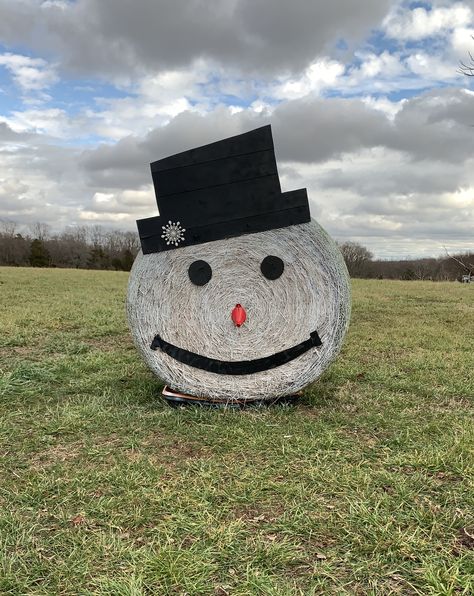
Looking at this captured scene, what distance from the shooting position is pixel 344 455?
384 cm

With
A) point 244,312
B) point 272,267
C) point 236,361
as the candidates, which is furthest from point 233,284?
point 236,361

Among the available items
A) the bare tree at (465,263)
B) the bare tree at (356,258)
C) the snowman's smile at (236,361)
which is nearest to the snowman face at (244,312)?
the snowman's smile at (236,361)

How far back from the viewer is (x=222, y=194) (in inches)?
186

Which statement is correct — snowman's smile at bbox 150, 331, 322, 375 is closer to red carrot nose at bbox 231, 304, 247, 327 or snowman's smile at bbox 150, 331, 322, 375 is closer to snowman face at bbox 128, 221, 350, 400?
snowman face at bbox 128, 221, 350, 400

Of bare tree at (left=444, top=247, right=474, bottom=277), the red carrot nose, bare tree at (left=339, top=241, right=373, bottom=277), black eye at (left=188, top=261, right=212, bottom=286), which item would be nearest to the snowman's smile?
the red carrot nose

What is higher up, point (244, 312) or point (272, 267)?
point (272, 267)

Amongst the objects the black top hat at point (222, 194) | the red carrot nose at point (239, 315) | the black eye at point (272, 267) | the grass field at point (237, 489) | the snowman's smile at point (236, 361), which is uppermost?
the black top hat at point (222, 194)

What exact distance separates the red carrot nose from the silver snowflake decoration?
852mm

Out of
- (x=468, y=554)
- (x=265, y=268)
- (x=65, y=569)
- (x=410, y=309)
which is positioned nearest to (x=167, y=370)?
(x=265, y=268)

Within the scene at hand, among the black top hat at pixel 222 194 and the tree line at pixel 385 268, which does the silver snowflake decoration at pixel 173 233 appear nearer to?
the black top hat at pixel 222 194

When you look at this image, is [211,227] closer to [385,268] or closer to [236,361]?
[236,361]

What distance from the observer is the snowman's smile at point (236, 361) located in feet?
16.0

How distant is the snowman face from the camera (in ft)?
15.9

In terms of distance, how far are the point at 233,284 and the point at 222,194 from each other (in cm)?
88
